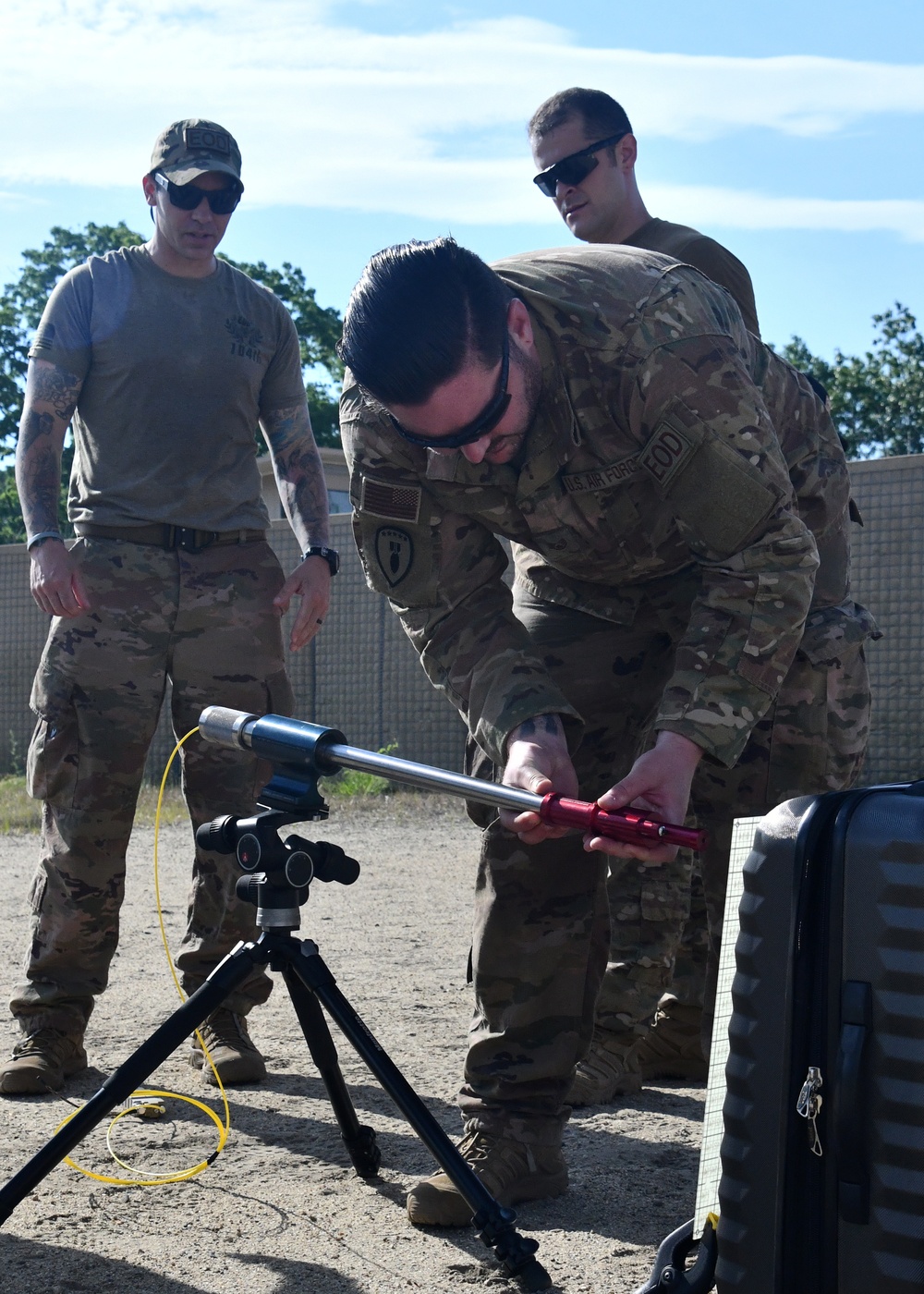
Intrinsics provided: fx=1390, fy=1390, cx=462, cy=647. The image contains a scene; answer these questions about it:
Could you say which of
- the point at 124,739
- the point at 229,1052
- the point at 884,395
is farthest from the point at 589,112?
the point at 884,395

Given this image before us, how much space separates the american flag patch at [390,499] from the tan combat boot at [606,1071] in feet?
4.59

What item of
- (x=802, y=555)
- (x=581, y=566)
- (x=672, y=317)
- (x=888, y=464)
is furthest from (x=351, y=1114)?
(x=888, y=464)

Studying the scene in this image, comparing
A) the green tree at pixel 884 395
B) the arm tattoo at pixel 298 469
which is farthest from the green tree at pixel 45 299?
the arm tattoo at pixel 298 469

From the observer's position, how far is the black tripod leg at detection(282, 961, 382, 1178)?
2.47m

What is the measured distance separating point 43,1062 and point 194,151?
98.3 inches

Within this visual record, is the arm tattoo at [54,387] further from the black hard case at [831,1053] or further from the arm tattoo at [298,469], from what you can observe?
the black hard case at [831,1053]

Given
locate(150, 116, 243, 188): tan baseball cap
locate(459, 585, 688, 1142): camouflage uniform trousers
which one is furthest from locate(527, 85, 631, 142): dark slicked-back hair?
locate(459, 585, 688, 1142): camouflage uniform trousers

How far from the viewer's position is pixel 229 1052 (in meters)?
3.46

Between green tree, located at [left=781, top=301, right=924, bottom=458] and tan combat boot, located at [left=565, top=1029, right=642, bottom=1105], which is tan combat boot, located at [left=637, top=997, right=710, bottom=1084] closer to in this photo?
tan combat boot, located at [left=565, top=1029, right=642, bottom=1105]

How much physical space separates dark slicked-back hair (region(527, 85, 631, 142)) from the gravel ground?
8.42 ft

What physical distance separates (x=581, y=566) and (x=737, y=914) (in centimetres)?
109

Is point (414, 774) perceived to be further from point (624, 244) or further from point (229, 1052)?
point (624, 244)

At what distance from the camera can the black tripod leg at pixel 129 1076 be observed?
219 centimetres

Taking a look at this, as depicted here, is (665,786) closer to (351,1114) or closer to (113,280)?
(351,1114)
